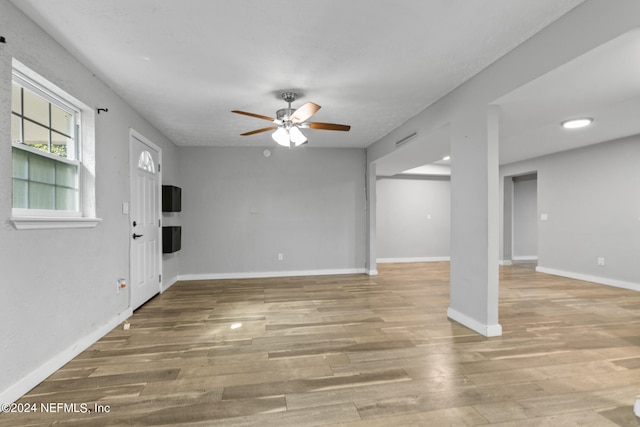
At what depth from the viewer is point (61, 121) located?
2.51 m

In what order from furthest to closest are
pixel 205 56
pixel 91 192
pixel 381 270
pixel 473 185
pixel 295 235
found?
pixel 381 270 < pixel 295 235 < pixel 473 185 < pixel 91 192 < pixel 205 56

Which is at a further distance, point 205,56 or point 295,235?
point 295,235

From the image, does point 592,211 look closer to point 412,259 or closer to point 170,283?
point 412,259

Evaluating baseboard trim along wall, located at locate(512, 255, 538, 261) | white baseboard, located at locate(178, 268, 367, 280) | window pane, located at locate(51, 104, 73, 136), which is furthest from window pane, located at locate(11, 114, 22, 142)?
baseboard trim along wall, located at locate(512, 255, 538, 261)

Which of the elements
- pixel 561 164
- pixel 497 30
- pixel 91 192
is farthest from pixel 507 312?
pixel 91 192

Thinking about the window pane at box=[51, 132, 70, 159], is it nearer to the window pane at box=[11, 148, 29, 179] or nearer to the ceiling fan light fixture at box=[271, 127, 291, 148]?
the window pane at box=[11, 148, 29, 179]

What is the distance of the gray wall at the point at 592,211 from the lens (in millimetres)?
4781

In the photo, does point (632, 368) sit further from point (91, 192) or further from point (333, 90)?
point (91, 192)

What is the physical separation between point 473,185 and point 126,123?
3907 millimetres

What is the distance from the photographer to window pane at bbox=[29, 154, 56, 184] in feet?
6.99

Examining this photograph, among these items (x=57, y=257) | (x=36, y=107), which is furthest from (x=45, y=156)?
(x=57, y=257)

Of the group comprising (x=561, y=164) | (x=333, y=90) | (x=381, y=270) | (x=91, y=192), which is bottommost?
(x=381, y=270)

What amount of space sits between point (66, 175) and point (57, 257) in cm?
73

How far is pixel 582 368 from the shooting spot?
2209 millimetres
